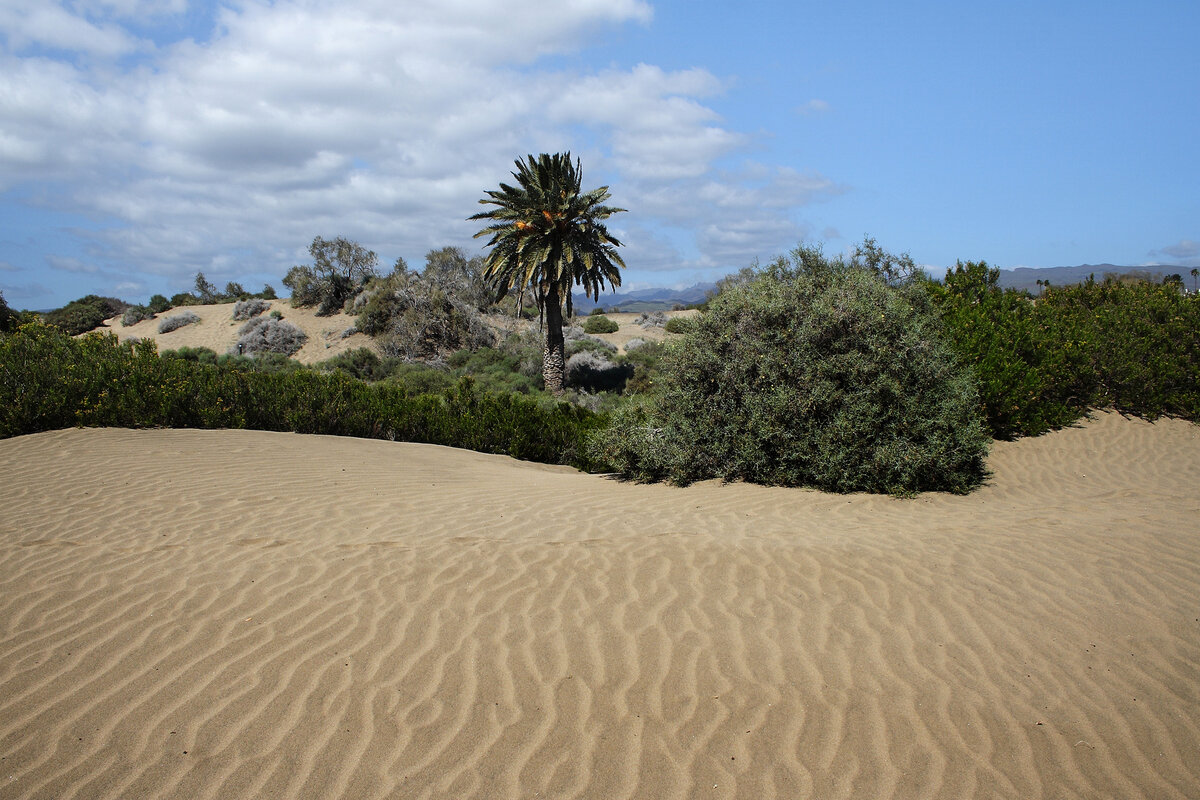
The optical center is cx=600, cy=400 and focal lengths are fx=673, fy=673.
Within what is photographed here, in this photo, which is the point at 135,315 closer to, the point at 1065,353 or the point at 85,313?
the point at 85,313

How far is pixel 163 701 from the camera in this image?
3.56 metres

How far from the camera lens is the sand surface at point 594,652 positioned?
3.10 meters

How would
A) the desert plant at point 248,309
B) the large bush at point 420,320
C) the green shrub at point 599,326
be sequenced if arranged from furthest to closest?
the green shrub at point 599,326 → the desert plant at point 248,309 → the large bush at point 420,320

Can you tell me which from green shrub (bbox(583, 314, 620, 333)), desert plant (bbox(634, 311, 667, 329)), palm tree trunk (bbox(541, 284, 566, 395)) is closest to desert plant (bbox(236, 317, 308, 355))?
green shrub (bbox(583, 314, 620, 333))

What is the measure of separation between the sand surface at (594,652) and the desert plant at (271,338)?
92.6 feet

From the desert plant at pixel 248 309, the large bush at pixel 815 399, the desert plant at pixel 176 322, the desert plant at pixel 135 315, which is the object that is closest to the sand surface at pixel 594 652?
the large bush at pixel 815 399

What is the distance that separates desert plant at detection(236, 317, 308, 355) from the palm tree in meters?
15.5

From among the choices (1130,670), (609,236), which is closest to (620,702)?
(1130,670)

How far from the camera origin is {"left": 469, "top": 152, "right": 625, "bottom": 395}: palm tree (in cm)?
2216

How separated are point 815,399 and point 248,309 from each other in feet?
122

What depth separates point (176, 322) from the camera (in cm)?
3709

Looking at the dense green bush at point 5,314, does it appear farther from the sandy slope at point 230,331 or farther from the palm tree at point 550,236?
the palm tree at point 550,236

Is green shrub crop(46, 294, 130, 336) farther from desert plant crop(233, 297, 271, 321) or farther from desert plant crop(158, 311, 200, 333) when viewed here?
desert plant crop(233, 297, 271, 321)

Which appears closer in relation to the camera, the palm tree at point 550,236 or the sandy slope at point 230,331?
the palm tree at point 550,236
